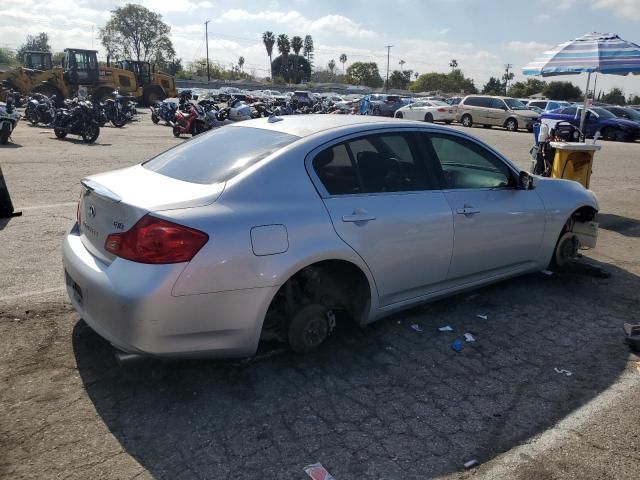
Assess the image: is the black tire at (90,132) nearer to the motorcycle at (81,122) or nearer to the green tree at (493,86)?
the motorcycle at (81,122)

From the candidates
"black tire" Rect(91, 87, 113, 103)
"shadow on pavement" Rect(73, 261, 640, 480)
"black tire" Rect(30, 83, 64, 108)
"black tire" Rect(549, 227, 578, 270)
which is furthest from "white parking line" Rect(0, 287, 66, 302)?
"black tire" Rect(91, 87, 113, 103)

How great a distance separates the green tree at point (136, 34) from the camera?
97.8 metres

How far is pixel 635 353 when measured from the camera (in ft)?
12.3

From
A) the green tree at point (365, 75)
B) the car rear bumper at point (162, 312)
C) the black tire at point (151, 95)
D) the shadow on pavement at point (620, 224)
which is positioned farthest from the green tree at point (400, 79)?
the car rear bumper at point (162, 312)

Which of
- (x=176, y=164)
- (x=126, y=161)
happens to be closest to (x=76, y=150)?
(x=126, y=161)

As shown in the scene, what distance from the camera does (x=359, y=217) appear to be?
338 centimetres

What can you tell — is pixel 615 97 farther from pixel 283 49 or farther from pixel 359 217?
pixel 359 217

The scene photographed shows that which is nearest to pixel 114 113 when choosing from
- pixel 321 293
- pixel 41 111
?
pixel 41 111

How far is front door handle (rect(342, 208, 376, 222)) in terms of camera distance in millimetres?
3333

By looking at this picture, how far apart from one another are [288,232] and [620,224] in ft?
21.4

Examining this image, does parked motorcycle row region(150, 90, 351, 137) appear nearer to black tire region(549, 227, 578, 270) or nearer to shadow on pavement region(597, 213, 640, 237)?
shadow on pavement region(597, 213, 640, 237)

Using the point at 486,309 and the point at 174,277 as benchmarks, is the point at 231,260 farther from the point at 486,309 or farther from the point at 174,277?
the point at 486,309

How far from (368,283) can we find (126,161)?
1002 cm

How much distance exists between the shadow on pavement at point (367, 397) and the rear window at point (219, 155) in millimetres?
1179
